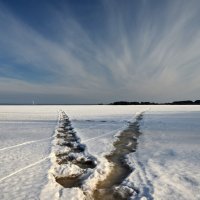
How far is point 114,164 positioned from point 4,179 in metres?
3.08

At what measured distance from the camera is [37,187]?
5680 millimetres

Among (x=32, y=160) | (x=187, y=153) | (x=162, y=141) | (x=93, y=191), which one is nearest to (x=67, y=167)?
(x=32, y=160)

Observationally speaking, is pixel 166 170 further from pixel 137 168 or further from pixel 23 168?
pixel 23 168

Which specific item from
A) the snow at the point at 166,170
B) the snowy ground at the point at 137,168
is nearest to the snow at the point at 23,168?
the snowy ground at the point at 137,168

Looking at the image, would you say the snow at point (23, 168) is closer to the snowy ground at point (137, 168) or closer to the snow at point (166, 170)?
the snowy ground at point (137, 168)

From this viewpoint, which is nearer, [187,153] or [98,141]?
[187,153]

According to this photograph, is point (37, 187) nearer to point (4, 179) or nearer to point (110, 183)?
point (4, 179)

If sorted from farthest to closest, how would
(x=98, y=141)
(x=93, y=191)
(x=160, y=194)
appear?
(x=98, y=141)
(x=93, y=191)
(x=160, y=194)

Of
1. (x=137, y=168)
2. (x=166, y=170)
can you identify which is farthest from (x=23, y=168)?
(x=166, y=170)

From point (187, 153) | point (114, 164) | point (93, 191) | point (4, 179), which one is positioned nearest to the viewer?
point (93, 191)

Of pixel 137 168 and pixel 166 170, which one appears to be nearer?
pixel 166 170

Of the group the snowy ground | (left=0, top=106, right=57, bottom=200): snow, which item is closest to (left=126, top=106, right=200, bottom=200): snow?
the snowy ground

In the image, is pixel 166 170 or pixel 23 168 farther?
pixel 23 168

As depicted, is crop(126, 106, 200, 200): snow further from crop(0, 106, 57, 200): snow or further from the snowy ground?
crop(0, 106, 57, 200): snow
